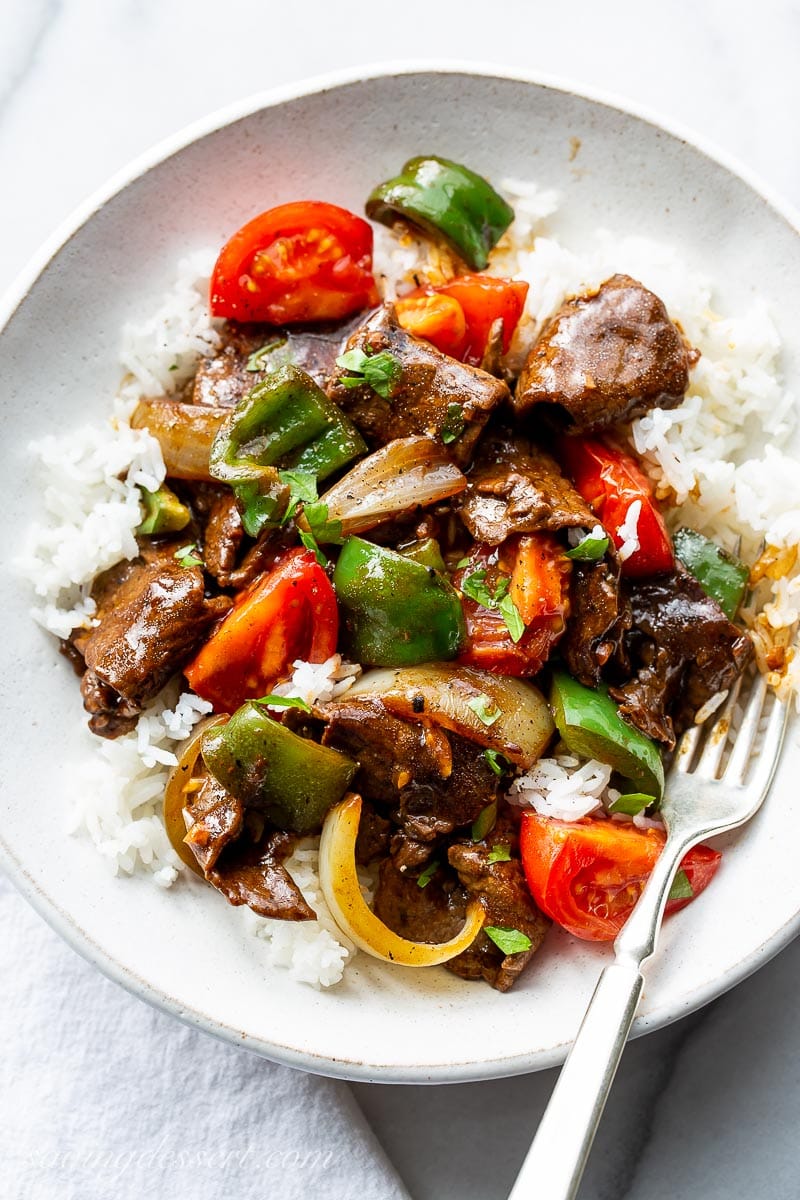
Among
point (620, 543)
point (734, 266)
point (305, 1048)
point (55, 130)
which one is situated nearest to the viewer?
point (305, 1048)

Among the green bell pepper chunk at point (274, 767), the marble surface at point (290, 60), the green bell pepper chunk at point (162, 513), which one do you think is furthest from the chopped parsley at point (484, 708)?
the marble surface at point (290, 60)

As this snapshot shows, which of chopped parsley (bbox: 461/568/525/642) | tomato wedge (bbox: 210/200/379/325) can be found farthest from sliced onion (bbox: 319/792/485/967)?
tomato wedge (bbox: 210/200/379/325)

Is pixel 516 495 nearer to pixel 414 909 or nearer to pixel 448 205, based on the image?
pixel 448 205

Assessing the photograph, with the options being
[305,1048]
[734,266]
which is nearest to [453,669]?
[305,1048]

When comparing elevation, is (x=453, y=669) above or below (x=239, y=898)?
above

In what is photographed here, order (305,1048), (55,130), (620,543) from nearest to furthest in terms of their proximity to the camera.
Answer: (305,1048)
(620,543)
(55,130)

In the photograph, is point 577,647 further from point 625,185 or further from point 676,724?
point 625,185

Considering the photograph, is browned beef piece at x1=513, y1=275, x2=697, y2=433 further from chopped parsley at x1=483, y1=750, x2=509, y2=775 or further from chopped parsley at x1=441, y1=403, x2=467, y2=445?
chopped parsley at x1=483, y1=750, x2=509, y2=775
